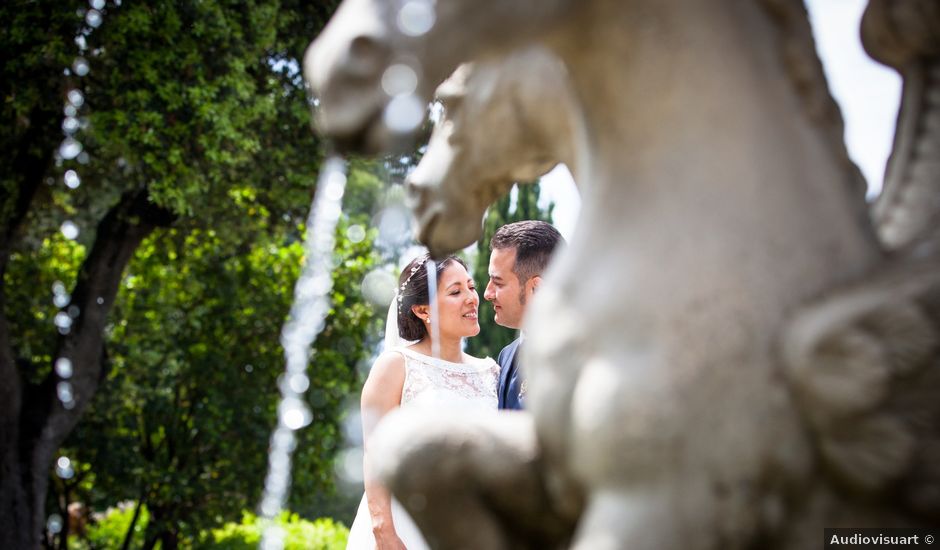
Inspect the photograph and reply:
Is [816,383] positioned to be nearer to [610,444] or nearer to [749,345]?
[749,345]

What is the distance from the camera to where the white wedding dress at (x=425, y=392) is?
3.55m

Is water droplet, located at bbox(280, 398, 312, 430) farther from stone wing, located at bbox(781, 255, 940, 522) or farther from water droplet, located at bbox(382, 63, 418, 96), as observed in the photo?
stone wing, located at bbox(781, 255, 940, 522)

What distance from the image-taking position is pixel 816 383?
123 centimetres

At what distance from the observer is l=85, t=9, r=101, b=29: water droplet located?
8.02 meters

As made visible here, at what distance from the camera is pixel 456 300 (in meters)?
3.73

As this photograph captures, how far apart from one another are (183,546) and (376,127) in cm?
1230

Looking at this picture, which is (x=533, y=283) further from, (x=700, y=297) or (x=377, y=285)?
(x=377, y=285)

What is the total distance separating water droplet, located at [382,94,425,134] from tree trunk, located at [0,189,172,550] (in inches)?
322

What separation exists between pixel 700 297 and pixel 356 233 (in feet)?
37.2

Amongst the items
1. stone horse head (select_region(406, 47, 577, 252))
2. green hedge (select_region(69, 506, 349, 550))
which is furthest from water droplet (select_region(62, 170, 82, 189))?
stone horse head (select_region(406, 47, 577, 252))

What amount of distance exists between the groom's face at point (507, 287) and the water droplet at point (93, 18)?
19.6 ft

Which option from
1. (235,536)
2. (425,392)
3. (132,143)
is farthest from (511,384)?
(235,536)

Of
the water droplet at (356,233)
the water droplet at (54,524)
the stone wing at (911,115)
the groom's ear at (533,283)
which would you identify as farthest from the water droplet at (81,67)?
the stone wing at (911,115)

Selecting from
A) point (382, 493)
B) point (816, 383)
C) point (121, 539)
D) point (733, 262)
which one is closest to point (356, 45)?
point (733, 262)
